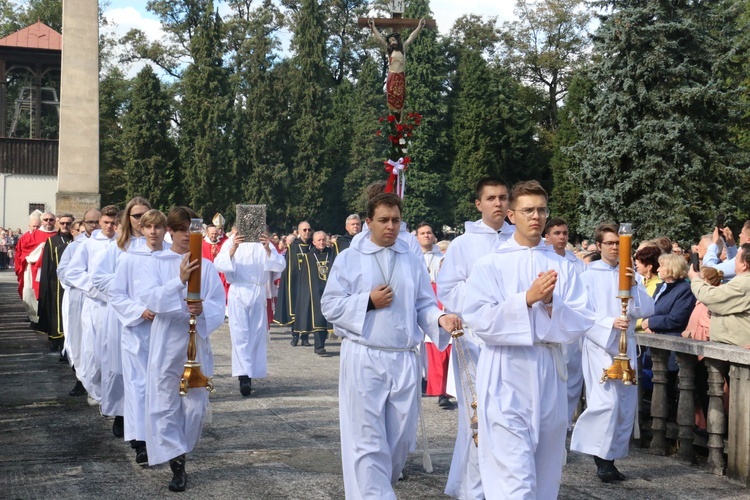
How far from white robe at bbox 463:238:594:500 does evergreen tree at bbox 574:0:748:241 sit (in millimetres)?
25262

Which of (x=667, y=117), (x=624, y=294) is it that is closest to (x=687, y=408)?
(x=624, y=294)

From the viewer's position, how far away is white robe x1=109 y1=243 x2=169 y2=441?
827 centimetres

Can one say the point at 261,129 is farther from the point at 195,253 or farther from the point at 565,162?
the point at 195,253

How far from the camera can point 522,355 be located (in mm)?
5828

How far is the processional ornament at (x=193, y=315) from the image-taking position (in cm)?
704

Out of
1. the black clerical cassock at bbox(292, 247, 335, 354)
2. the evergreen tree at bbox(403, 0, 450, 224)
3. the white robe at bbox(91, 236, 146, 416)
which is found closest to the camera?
the white robe at bbox(91, 236, 146, 416)

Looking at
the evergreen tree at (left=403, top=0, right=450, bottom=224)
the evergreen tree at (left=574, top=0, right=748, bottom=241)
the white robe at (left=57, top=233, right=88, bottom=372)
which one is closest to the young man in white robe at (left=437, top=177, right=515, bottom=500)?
the white robe at (left=57, top=233, right=88, bottom=372)

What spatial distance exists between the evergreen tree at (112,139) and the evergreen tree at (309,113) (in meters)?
9.77

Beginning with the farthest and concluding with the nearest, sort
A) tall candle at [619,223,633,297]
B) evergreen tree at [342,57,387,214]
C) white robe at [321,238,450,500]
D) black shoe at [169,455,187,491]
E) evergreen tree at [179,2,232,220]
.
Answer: evergreen tree at [342,57,387,214]
evergreen tree at [179,2,232,220]
black shoe at [169,455,187,491]
tall candle at [619,223,633,297]
white robe at [321,238,450,500]

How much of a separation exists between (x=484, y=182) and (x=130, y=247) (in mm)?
2881

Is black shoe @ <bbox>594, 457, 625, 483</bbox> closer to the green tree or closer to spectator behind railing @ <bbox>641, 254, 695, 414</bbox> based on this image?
spectator behind railing @ <bbox>641, 254, 695, 414</bbox>

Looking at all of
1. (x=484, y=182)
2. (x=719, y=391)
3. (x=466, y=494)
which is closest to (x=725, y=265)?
(x=719, y=391)

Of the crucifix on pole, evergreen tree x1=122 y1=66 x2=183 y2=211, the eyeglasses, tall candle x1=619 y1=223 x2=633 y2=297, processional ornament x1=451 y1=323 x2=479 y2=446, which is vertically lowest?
processional ornament x1=451 y1=323 x2=479 y2=446

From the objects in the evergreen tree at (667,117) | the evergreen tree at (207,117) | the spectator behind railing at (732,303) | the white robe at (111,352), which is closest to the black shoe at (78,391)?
the white robe at (111,352)
